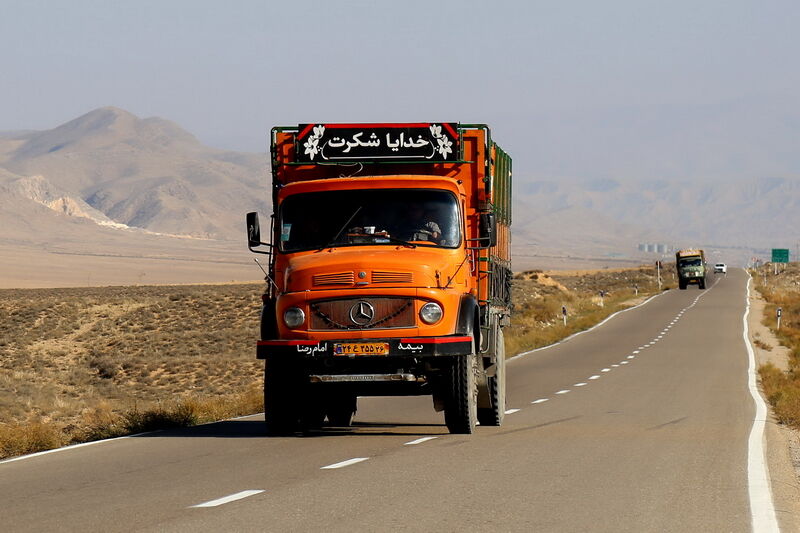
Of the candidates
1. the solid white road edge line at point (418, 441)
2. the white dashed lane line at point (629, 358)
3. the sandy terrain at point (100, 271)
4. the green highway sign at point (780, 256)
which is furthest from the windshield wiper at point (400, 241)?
the sandy terrain at point (100, 271)

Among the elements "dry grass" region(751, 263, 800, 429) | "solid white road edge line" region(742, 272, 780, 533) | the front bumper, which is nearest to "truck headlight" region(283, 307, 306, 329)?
the front bumper

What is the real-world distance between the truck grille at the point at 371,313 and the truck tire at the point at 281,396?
873mm

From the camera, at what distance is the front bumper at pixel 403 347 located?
14.9 meters

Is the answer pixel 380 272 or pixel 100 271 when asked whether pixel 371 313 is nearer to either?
pixel 380 272

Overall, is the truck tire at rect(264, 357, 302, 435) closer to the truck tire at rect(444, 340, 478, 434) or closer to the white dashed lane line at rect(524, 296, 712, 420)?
the truck tire at rect(444, 340, 478, 434)

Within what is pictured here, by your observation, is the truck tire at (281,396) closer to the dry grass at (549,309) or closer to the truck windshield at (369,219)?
the truck windshield at (369,219)

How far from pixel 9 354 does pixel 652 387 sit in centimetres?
3358

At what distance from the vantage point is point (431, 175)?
16.3 meters

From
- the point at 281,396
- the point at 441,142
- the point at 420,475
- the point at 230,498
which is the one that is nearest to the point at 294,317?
the point at 281,396

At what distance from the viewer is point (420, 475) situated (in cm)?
1189

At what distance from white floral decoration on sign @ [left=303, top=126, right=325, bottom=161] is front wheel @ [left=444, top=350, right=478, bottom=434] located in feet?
10.6

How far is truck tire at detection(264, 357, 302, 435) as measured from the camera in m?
15.5

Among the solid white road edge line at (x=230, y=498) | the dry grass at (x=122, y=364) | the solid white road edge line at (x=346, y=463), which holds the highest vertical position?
the solid white road edge line at (x=230, y=498)

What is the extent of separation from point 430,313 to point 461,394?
104cm
